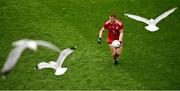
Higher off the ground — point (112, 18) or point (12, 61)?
point (112, 18)

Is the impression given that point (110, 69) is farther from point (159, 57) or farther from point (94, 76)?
point (159, 57)

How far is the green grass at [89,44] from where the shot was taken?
12.1 meters

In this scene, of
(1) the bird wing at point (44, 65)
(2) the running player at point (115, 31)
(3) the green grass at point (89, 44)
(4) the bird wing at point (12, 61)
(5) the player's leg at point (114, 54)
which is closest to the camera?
(4) the bird wing at point (12, 61)

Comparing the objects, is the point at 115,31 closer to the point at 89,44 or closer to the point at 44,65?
the point at 89,44

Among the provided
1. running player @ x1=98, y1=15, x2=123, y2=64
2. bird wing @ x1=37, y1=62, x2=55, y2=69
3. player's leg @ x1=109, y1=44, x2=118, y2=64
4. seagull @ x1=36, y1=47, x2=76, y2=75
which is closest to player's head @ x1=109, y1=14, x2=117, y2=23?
running player @ x1=98, y1=15, x2=123, y2=64

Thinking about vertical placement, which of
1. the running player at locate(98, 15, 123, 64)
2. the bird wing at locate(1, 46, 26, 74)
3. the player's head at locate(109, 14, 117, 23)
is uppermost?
the player's head at locate(109, 14, 117, 23)

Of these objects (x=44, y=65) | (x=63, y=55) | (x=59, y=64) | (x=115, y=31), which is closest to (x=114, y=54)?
(x=115, y=31)

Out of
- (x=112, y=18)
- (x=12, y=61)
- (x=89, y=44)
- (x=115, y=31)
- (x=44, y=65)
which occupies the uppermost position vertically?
(x=112, y=18)

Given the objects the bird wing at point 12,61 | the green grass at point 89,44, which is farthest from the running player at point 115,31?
the bird wing at point 12,61

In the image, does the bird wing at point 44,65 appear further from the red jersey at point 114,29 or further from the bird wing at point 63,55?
the red jersey at point 114,29

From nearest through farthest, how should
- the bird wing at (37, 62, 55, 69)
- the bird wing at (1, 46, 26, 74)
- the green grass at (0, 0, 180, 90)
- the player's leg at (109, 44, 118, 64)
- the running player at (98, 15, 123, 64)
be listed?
the bird wing at (1, 46, 26, 74) < the green grass at (0, 0, 180, 90) < the running player at (98, 15, 123, 64) < the bird wing at (37, 62, 55, 69) < the player's leg at (109, 44, 118, 64)

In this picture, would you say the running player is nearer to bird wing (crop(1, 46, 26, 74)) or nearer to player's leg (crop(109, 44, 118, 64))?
player's leg (crop(109, 44, 118, 64))

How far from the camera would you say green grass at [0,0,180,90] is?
12.1 metres

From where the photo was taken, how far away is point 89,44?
47.0ft
